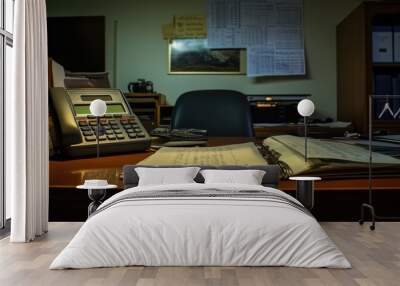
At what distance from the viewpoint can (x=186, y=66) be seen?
546 centimetres

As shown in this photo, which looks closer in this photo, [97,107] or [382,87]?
[97,107]

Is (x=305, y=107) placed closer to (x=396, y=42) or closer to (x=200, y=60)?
(x=396, y=42)

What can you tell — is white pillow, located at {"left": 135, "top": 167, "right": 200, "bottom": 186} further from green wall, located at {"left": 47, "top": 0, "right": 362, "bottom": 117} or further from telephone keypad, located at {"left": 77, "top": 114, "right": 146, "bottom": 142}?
green wall, located at {"left": 47, "top": 0, "right": 362, "bottom": 117}

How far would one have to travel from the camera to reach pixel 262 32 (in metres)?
5.48

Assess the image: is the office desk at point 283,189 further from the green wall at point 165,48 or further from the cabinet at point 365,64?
the green wall at point 165,48

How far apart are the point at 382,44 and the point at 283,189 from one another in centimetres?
237

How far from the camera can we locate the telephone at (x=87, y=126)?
2.91 m

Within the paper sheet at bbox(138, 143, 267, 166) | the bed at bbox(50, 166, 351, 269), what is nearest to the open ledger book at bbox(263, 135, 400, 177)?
the paper sheet at bbox(138, 143, 267, 166)

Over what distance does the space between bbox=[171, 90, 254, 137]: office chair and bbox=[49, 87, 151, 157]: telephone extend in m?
0.58

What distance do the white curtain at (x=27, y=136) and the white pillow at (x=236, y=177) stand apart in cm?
75

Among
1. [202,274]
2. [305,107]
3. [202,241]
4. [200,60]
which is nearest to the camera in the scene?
[202,274]

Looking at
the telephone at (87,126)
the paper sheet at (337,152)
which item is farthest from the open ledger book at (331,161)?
the telephone at (87,126)

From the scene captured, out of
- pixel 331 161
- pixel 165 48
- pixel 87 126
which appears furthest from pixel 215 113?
pixel 165 48

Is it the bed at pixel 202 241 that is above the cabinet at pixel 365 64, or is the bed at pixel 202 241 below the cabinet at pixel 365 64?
below
